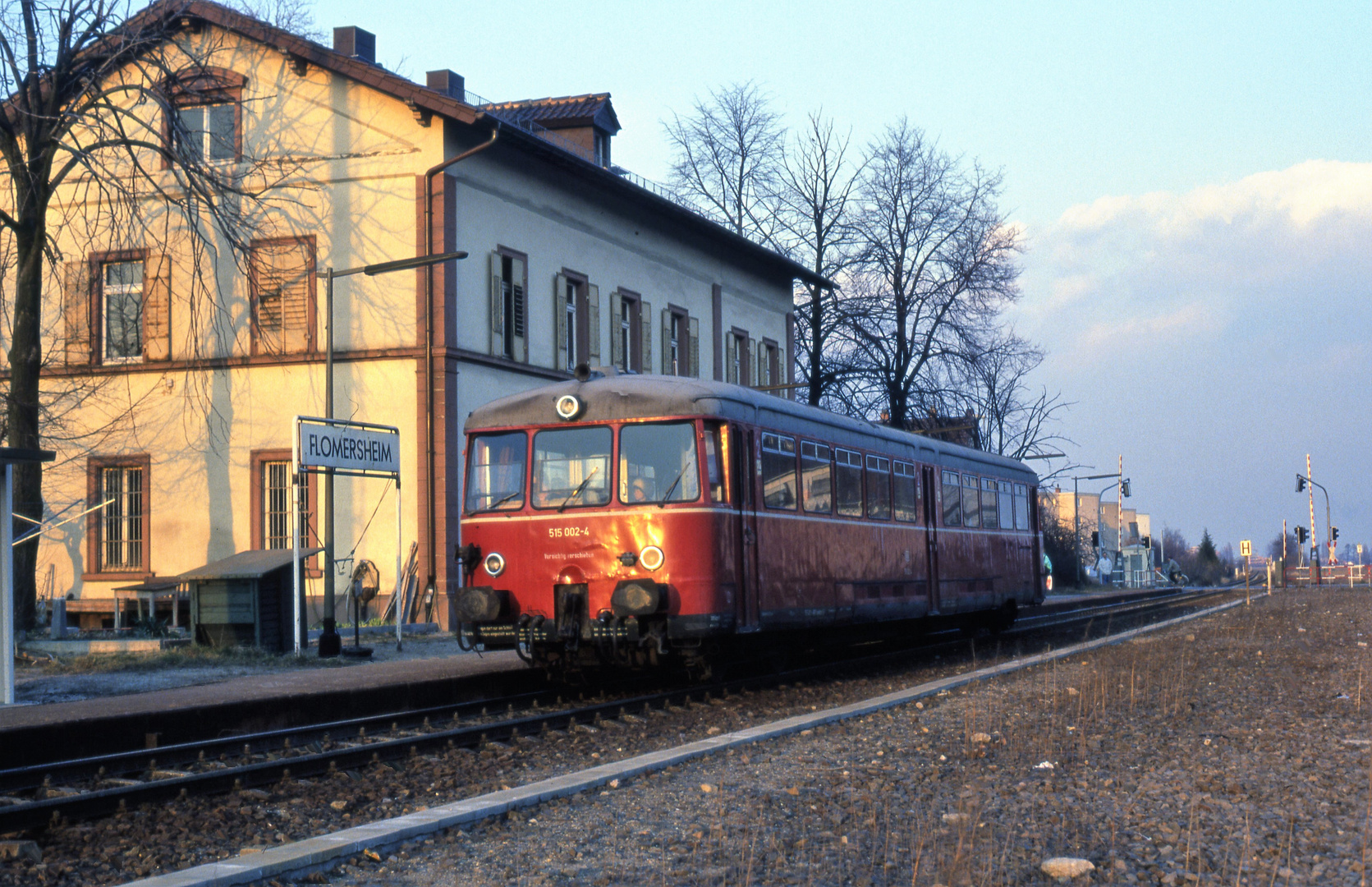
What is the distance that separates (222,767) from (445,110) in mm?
16933

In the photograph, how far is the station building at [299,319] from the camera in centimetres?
2484

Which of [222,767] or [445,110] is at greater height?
[445,110]

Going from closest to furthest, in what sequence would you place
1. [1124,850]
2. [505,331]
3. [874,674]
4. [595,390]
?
1. [1124,850]
2. [595,390]
3. [874,674]
4. [505,331]

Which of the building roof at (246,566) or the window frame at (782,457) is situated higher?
the window frame at (782,457)

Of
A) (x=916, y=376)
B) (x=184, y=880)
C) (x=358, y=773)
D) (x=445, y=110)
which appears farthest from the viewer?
(x=916, y=376)

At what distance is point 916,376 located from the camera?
43.0 meters

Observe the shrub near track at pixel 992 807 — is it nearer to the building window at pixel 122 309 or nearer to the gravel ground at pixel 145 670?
the gravel ground at pixel 145 670

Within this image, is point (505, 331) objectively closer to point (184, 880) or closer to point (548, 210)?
point (548, 210)

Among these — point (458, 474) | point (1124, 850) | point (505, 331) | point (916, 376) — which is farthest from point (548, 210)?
point (1124, 850)

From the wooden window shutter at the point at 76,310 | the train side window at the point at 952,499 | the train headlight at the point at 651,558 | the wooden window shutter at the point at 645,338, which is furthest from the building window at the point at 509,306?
the train headlight at the point at 651,558

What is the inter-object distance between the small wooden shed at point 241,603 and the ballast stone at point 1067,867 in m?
13.2

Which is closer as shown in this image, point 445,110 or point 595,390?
point 595,390

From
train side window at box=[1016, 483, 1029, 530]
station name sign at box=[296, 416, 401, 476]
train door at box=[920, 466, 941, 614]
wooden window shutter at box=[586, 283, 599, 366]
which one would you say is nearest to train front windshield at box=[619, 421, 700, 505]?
station name sign at box=[296, 416, 401, 476]

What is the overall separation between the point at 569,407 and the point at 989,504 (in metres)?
10.5
